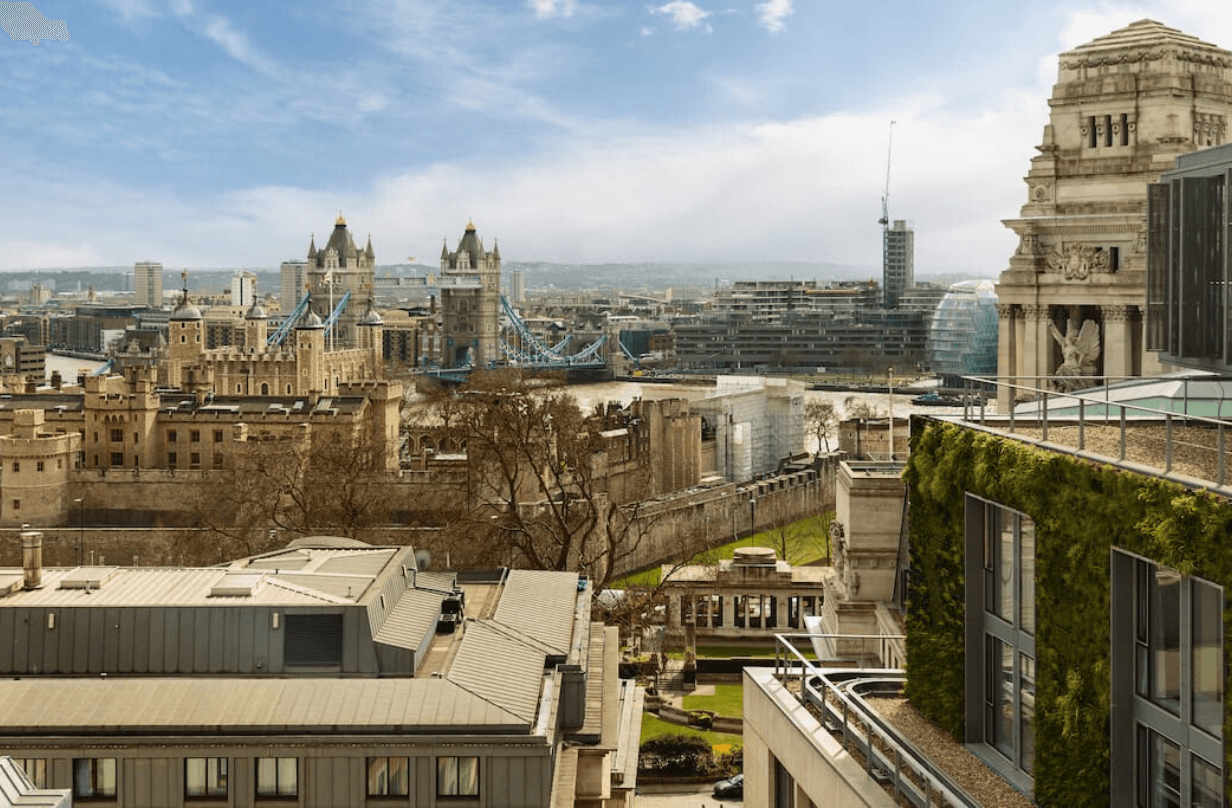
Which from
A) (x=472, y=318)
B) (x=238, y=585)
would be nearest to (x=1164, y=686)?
(x=238, y=585)

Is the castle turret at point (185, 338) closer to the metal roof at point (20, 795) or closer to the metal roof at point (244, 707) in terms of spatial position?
the metal roof at point (244, 707)

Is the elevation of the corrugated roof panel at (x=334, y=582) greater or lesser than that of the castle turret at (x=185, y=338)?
lesser

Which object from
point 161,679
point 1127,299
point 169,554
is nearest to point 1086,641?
point 161,679

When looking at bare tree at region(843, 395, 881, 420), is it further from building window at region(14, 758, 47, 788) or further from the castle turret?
building window at region(14, 758, 47, 788)

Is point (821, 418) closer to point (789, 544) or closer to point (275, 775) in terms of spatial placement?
point (789, 544)

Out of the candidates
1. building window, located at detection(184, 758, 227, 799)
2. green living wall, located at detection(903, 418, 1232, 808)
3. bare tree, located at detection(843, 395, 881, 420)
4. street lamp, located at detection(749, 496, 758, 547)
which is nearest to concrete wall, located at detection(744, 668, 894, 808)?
green living wall, located at detection(903, 418, 1232, 808)

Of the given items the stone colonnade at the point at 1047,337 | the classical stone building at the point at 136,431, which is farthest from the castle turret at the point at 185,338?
the stone colonnade at the point at 1047,337
